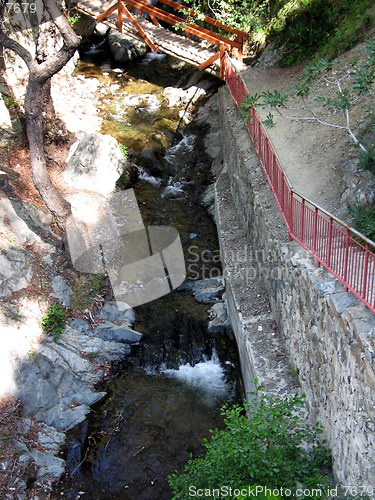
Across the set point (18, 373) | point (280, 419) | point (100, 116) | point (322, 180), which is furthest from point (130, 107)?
point (280, 419)

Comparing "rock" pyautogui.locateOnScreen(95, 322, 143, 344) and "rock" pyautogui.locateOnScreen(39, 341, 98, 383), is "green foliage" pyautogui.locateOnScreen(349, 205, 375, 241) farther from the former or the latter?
"rock" pyautogui.locateOnScreen(39, 341, 98, 383)

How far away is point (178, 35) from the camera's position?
20609mm

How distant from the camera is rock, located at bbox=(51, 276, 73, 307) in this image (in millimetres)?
12875

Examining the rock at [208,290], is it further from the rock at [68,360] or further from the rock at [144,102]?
the rock at [144,102]

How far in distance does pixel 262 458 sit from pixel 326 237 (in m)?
3.46

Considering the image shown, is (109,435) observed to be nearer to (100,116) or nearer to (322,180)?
(322,180)

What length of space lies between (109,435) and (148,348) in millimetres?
2465

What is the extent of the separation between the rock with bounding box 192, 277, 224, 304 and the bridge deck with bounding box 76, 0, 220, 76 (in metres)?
8.89

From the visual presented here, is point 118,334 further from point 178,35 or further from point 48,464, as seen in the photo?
point 178,35

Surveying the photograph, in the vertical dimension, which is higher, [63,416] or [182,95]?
[182,95]

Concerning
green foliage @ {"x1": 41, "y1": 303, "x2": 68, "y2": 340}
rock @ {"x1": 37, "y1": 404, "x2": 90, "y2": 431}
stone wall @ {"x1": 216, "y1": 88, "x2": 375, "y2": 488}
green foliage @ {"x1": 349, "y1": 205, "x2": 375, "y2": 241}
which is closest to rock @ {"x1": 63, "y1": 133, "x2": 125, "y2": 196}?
green foliage @ {"x1": 41, "y1": 303, "x2": 68, "y2": 340}

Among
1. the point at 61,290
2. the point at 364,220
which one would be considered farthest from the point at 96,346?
the point at 364,220

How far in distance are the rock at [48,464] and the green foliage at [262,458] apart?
3087mm

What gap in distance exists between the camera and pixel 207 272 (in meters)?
14.4
